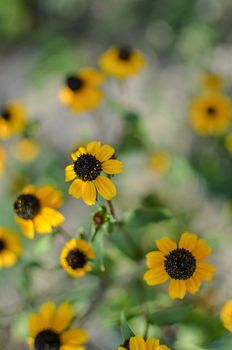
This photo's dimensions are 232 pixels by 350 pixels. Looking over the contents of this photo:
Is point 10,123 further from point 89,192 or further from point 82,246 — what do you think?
point 89,192

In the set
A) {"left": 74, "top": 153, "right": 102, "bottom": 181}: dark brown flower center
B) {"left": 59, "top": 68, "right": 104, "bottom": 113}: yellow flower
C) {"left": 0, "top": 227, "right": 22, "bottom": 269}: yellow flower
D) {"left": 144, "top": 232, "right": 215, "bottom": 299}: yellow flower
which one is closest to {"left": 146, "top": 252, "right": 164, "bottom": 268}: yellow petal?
{"left": 144, "top": 232, "right": 215, "bottom": 299}: yellow flower

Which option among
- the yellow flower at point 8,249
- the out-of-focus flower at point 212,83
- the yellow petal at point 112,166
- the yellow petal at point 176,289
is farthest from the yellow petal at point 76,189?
the out-of-focus flower at point 212,83

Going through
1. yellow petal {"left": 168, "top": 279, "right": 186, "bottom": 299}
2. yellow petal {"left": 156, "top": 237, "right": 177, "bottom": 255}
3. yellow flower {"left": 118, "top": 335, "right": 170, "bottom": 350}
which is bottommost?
yellow flower {"left": 118, "top": 335, "right": 170, "bottom": 350}

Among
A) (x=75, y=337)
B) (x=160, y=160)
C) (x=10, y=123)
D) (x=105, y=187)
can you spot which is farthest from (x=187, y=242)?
(x=10, y=123)

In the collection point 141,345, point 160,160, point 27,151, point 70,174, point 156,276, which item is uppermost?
point 27,151

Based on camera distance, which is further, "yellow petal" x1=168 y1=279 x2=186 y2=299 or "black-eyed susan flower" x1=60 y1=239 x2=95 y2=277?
"black-eyed susan flower" x1=60 y1=239 x2=95 y2=277

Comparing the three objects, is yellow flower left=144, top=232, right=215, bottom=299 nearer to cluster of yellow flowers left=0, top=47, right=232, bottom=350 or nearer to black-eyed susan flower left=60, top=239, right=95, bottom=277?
cluster of yellow flowers left=0, top=47, right=232, bottom=350

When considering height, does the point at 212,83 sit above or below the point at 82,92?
above

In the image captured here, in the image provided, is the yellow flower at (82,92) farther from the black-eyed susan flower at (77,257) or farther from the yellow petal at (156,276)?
the yellow petal at (156,276)
